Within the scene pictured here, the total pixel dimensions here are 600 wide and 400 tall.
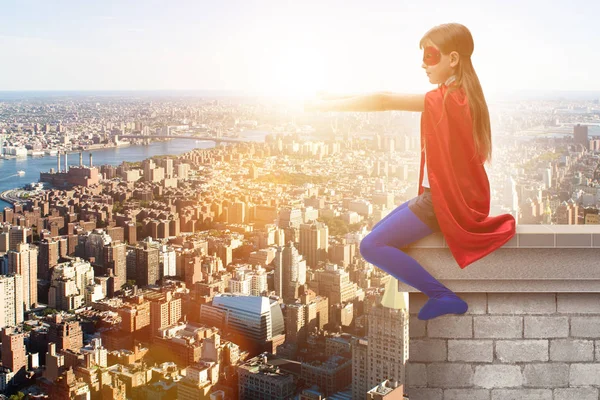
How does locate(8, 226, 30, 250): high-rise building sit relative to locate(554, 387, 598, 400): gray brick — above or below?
below

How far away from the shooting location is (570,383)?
1.06m

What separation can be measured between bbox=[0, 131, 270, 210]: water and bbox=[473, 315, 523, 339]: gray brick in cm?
1436

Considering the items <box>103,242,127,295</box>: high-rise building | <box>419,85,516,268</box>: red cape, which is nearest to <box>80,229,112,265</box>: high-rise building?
<box>103,242,127,295</box>: high-rise building

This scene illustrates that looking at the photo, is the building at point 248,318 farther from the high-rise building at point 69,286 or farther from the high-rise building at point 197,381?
the high-rise building at point 69,286

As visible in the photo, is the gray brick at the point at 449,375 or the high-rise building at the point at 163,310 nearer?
the gray brick at the point at 449,375

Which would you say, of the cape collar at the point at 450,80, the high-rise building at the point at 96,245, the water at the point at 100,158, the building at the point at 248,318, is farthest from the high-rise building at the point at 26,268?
the cape collar at the point at 450,80

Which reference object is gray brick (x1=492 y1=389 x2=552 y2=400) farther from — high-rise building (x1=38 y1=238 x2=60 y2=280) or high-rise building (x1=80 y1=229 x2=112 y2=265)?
high-rise building (x1=80 y1=229 x2=112 y2=265)

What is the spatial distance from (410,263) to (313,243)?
28.9 ft

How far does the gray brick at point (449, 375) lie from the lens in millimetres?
1059

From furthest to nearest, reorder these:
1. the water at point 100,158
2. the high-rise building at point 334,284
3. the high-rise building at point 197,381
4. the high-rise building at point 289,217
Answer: the water at point 100,158 → the high-rise building at point 289,217 → the high-rise building at point 334,284 → the high-rise building at point 197,381

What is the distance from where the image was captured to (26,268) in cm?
890

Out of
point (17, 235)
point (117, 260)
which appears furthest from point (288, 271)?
point (17, 235)

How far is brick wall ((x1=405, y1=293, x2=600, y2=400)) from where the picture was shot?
3.47 ft

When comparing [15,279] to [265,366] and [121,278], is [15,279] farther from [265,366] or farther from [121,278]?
[265,366]
